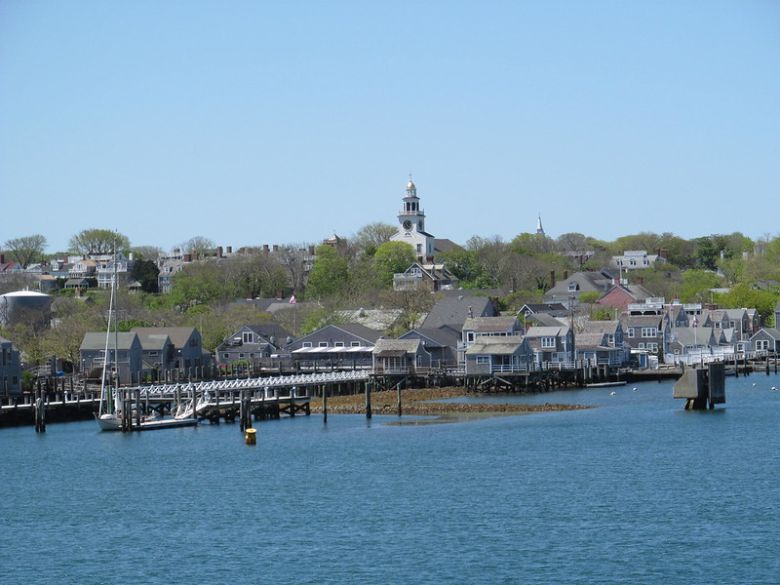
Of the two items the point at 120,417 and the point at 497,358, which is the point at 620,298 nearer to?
the point at 497,358

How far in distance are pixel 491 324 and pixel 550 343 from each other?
14.4 feet

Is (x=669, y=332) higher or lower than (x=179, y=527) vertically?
higher

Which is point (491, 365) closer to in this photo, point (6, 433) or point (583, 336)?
point (583, 336)

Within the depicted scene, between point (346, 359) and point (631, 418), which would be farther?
point (346, 359)

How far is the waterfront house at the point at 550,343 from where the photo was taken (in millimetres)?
106794

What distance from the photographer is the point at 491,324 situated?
10788 cm

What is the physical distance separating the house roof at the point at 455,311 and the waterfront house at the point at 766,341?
1106 inches

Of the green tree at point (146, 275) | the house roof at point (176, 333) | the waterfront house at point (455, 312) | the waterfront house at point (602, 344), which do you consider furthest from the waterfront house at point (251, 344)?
the green tree at point (146, 275)

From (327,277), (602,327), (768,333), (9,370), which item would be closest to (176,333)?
(9,370)

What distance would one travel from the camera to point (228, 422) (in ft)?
248

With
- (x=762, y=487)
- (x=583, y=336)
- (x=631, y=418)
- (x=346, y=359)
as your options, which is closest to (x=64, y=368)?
(x=346, y=359)

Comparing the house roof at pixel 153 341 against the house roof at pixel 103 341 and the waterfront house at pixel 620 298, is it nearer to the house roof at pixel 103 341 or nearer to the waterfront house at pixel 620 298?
the house roof at pixel 103 341

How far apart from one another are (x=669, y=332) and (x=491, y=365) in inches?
1211

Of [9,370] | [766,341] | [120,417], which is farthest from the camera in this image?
[766,341]
